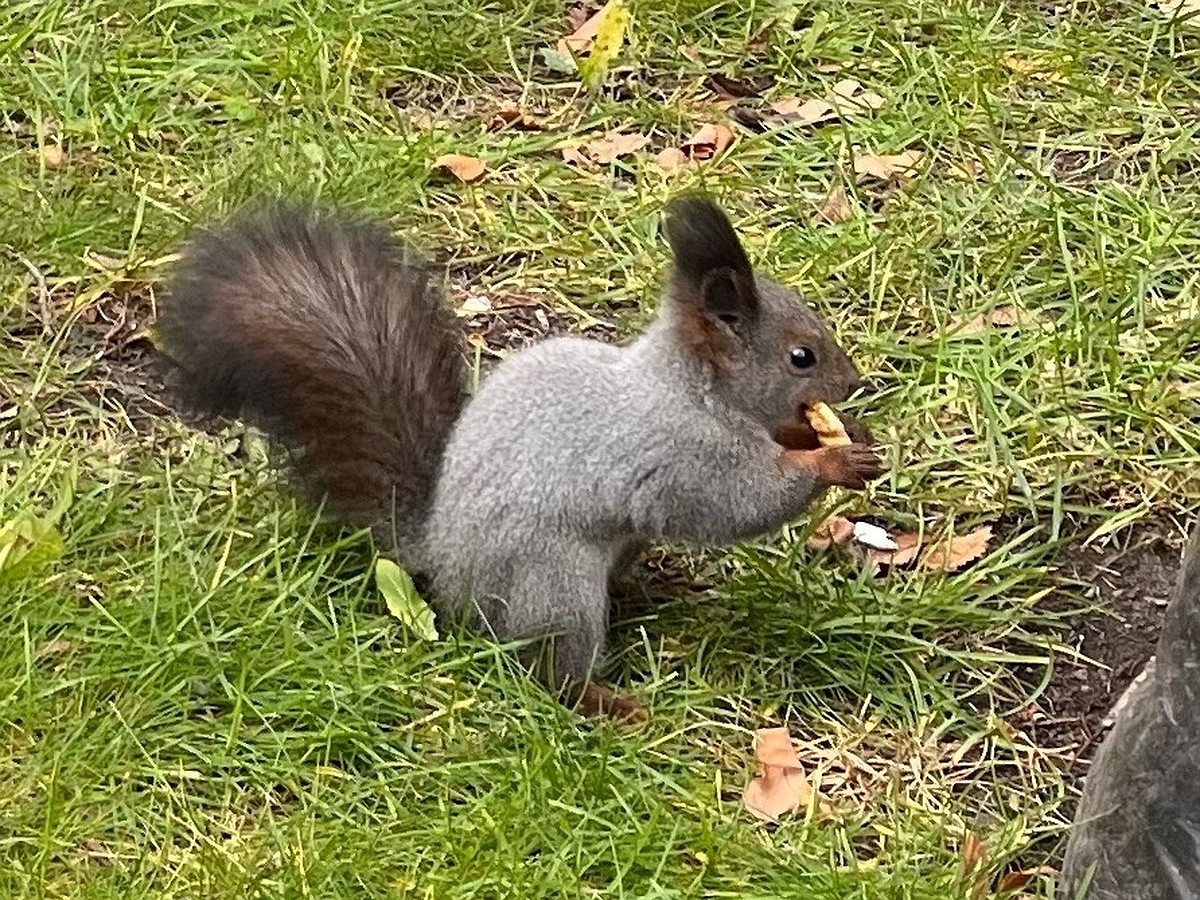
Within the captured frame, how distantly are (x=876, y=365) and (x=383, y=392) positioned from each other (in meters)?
0.87

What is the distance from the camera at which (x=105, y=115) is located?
307cm

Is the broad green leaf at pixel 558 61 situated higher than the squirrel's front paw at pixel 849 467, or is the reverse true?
the squirrel's front paw at pixel 849 467

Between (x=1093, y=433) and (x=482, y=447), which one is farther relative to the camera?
(x=1093, y=433)

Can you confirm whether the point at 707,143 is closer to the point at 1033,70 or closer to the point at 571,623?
the point at 1033,70

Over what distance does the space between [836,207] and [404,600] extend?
47.9 inches

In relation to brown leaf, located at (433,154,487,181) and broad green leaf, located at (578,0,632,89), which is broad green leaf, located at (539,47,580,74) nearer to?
→ broad green leaf, located at (578,0,632,89)

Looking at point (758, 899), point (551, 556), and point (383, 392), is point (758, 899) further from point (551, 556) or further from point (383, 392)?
point (383, 392)

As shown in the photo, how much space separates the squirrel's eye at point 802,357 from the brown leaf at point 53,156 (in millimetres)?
1414

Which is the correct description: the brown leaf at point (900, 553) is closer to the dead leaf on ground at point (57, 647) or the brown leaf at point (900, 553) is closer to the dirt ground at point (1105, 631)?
the dirt ground at point (1105, 631)

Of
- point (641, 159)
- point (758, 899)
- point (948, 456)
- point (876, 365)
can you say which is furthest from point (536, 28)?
point (758, 899)

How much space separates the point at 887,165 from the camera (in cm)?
312

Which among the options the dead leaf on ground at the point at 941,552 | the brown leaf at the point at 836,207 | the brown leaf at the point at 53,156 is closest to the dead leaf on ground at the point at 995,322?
the brown leaf at the point at 836,207

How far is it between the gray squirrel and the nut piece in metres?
0.50

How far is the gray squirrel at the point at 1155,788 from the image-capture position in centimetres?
165
